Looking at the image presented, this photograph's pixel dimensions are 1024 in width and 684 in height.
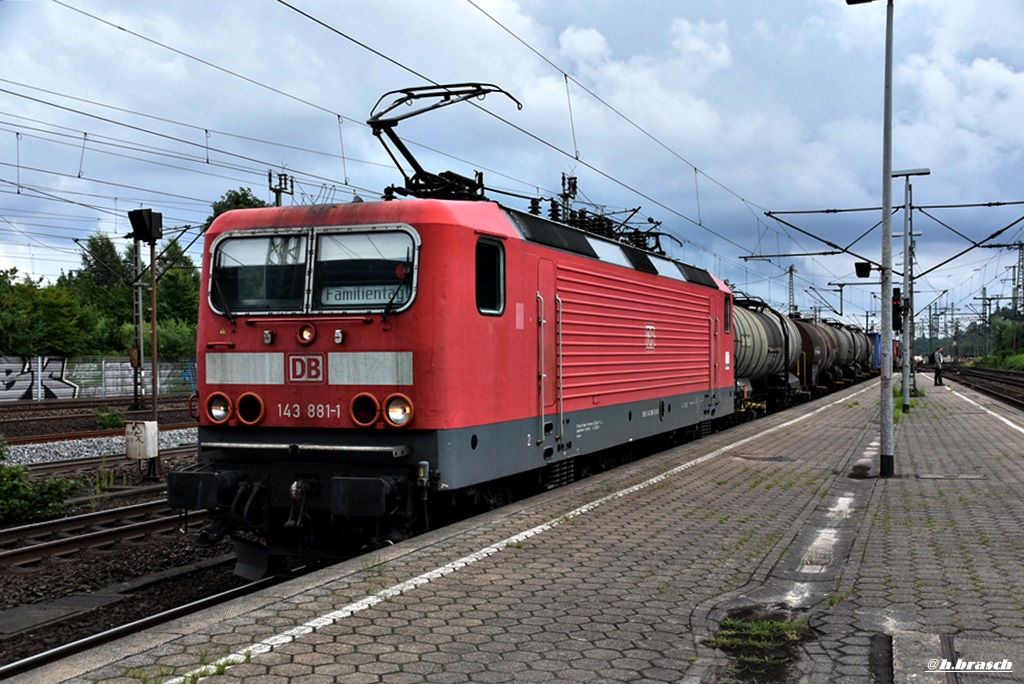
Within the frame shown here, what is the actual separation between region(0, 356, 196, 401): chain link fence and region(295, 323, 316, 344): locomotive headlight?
25.7m

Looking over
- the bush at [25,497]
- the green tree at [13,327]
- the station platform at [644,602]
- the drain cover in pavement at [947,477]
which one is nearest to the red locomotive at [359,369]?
the station platform at [644,602]

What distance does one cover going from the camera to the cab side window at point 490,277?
7906 mm

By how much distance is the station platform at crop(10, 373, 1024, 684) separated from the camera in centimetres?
453

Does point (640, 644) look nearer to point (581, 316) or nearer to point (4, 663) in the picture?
point (4, 663)

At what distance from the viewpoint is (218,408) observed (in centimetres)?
791

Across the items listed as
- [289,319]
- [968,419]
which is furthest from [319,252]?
[968,419]

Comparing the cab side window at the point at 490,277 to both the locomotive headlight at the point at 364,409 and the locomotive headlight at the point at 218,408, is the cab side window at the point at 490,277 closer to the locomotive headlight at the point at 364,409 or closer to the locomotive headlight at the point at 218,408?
the locomotive headlight at the point at 364,409

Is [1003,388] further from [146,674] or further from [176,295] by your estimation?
[176,295]

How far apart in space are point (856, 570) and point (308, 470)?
4.28 m

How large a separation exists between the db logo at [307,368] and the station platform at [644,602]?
160cm

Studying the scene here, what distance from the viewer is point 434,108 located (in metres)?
9.27

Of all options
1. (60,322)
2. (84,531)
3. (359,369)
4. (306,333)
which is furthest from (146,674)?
(60,322)

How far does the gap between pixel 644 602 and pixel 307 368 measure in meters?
3.46

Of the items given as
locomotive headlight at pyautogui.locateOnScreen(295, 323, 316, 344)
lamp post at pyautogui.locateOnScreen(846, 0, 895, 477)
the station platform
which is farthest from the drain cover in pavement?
locomotive headlight at pyautogui.locateOnScreen(295, 323, 316, 344)
